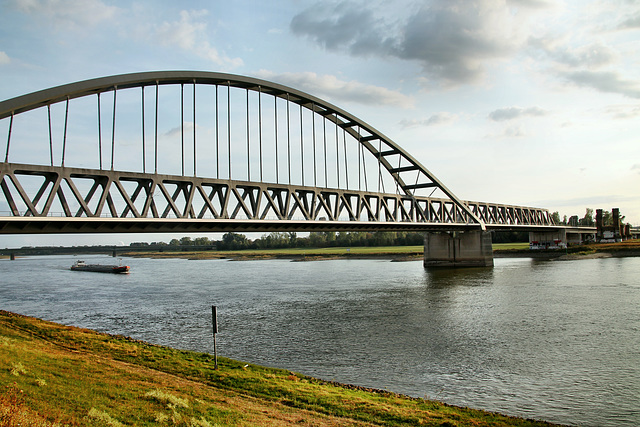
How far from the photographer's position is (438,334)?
25.8 m

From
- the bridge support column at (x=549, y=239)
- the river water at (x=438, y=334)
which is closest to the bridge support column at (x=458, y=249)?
the river water at (x=438, y=334)

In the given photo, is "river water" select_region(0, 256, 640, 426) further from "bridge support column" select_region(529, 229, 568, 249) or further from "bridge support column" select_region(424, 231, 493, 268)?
"bridge support column" select_region(529, 229, 568, 249)

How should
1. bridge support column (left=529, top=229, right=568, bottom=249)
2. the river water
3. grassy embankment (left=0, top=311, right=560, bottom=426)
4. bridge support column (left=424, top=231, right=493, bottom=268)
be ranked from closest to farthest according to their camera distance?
1. grassy embankment (left=0, top=311, right=560, bottom=426)
2. the river water
3. bridge support column (left=424, top=231, right=493, bottom=268)
4. bridge support column (left=529, top=229, right=568, bottom=249)

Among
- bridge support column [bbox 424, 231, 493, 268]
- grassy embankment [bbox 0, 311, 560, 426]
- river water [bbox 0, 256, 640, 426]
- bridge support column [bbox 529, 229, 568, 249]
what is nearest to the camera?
grassy embankment [bbox 0, 311, 560, 426]

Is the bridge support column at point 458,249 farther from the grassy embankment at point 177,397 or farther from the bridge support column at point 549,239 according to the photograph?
the grassy embankment at point 177,397

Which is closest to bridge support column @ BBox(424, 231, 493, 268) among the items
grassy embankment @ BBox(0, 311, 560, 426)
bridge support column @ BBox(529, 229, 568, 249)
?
bridge support column @ BBox(529, 229, 568, 249)

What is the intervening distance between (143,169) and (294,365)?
22.3 m

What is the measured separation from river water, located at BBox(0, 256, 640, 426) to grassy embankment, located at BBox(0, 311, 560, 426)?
2549mm

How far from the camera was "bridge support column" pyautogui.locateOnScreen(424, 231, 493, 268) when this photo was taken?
84.6 meters

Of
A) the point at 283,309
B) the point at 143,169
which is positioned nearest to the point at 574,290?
the point at 283,309

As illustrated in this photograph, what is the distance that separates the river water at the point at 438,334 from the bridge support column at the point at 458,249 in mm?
34680

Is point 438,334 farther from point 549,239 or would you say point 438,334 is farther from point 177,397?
point 549,239

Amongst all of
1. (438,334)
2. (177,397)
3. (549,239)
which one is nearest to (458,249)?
(549,239)

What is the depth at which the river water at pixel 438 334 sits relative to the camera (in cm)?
1588
